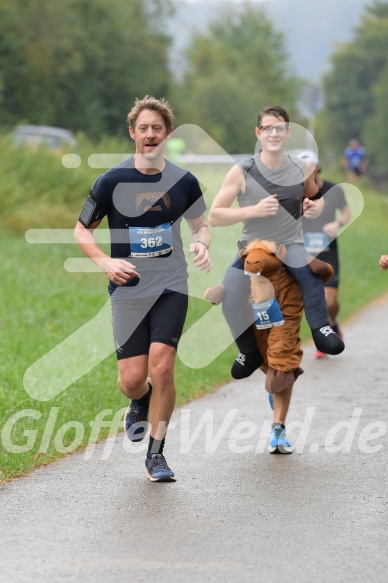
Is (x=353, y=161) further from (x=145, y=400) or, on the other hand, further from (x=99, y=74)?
(x=145, y=400)

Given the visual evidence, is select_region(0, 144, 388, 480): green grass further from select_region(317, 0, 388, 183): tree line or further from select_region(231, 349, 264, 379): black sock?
select_region(317, 0, 388, 183): tree line

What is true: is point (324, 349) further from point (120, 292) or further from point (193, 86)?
point (193, 86)

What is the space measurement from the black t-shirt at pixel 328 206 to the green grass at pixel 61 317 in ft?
5.36

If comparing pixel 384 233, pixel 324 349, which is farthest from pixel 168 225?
pixel 384 233

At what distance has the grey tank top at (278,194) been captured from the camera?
8.10m

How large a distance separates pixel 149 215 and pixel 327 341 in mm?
1563

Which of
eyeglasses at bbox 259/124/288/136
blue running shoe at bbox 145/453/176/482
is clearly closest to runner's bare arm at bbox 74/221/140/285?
blue running shoe at bbox 145/453/176/482

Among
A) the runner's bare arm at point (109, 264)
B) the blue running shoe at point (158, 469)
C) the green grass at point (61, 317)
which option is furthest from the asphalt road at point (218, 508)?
the runner's bare arm at point (109, 264)

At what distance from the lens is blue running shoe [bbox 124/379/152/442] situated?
791 cm

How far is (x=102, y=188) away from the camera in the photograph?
7.21 meters

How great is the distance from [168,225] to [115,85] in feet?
148

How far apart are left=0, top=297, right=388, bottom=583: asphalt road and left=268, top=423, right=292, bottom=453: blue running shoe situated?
0.08 m

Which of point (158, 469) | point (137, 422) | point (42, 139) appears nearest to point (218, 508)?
point (158, 469)

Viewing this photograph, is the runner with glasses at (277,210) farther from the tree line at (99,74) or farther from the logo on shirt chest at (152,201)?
the tree line at (99,74)
